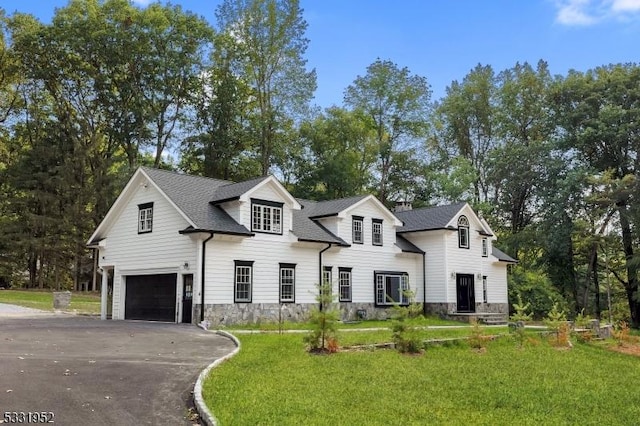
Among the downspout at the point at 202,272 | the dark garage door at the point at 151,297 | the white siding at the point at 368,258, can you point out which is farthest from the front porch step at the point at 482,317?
the dark garage door at the point at 151,297

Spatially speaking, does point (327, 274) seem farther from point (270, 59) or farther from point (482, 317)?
point (270, 59)

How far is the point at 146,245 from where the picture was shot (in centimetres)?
2258

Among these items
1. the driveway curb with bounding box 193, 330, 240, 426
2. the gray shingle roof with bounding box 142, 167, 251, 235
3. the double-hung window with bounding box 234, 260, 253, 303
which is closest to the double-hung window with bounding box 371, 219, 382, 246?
the gray shingle roof with bounding box 142, 167, 251, 235

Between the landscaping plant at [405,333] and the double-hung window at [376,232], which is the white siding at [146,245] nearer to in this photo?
the landscaping plant at [405,333]

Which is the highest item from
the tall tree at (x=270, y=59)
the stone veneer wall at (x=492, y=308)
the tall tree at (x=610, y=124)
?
the tall tree at (x=270, y=59)

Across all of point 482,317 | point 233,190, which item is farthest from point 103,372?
point 482,317

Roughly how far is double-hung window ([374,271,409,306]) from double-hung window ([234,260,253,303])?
25.3ft

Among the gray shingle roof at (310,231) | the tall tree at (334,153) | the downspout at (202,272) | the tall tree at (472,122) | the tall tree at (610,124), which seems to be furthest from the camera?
the tall tree at (472,122)

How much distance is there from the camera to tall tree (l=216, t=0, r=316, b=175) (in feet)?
131

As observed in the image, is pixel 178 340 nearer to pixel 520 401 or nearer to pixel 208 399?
pixel 208 399

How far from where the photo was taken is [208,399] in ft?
27.0

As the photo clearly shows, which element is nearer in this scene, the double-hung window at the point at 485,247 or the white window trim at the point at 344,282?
the white window trim at the point at 344,282

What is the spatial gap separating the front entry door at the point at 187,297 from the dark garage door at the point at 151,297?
63 cm

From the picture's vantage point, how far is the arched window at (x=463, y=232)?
29.4 meters
